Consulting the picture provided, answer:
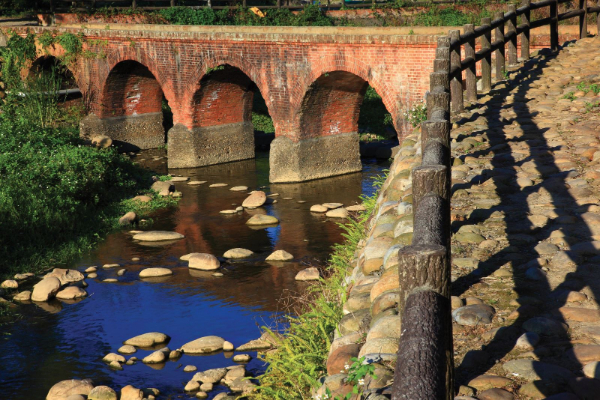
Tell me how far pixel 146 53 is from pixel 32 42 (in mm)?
5770

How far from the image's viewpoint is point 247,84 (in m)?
20.3

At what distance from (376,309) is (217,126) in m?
16.6

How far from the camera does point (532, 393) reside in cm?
313

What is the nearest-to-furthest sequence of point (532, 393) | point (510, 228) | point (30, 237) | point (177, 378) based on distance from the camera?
point (532, 393) → point (510, 228) → point (177, 378) → point (30, 237)

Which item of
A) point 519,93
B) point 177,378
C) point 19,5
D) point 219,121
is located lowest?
point 177,378

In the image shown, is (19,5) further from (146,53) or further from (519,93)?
(519,93)

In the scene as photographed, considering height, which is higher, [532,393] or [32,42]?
[32,42]

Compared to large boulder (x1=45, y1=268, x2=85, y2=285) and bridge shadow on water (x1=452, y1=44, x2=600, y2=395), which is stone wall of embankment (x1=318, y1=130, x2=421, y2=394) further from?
large boulder (x1=45, y1=268, x2=85, y2=285)

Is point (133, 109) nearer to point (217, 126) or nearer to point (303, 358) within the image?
point (217, 126)

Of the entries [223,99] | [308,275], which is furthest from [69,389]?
[223,99]

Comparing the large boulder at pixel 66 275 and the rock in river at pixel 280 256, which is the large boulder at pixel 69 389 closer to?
the large boulder at pixel 66 275

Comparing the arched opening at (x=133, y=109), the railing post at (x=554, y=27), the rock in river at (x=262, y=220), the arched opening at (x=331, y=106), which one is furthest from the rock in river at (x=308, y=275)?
the arched opening at (x=133, y=109)

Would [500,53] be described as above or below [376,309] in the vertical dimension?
above

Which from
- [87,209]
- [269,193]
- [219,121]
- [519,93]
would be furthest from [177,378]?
[219,121]
